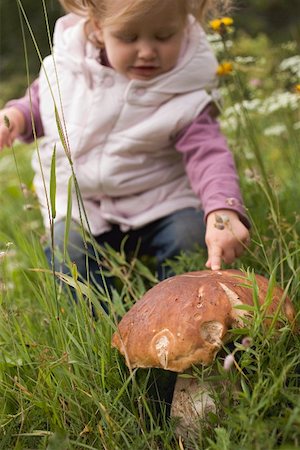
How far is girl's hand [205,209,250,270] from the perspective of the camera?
1.55 m

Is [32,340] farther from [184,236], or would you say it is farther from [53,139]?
[53,139]

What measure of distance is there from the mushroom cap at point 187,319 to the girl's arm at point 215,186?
0.18 meters

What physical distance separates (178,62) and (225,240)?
74 cm

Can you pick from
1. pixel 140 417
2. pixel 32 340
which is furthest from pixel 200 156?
pixel 140 417

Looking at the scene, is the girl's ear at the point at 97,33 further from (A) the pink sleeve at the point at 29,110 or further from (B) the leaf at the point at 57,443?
(B) the leaf at the point at 57,443

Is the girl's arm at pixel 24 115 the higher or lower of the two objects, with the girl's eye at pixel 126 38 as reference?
lower

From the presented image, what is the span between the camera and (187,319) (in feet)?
4.12

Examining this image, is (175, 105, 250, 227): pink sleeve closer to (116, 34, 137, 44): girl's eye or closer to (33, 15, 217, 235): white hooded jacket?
(33, 15, 217, 235): white hooded jacket

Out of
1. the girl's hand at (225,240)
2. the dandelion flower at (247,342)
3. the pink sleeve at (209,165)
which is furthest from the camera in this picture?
the pink sleeve at (209,165)

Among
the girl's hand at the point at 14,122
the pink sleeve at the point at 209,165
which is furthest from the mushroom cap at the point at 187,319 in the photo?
the girl's hand at the point at 14,122

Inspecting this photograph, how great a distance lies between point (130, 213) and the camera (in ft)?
7.30

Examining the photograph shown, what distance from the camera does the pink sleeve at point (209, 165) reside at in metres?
1.75

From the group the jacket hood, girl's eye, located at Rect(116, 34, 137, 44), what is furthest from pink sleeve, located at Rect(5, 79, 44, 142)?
girl's eye, located at Rect(116, 34, 137, 44)

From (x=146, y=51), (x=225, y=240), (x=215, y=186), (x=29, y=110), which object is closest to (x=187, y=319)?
(x=225, y=240)
